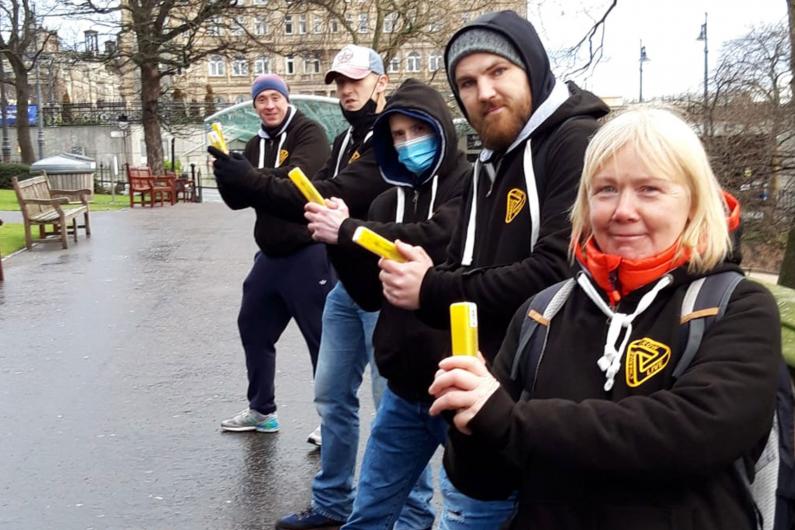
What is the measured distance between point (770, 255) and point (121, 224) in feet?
46.8

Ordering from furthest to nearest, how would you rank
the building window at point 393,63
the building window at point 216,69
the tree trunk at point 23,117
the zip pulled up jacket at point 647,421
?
the building window at point 216,69 < the tree trunk at point 23,117 < the building window at point 393,63 < the zip pulled up jacket at point 647,421

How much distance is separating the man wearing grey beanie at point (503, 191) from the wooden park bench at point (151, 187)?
25251mm

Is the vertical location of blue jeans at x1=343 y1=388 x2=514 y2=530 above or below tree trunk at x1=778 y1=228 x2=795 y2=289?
below

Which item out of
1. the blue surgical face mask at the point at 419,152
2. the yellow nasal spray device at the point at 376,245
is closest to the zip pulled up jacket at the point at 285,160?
the blue surgical face mask at the point at 419,152

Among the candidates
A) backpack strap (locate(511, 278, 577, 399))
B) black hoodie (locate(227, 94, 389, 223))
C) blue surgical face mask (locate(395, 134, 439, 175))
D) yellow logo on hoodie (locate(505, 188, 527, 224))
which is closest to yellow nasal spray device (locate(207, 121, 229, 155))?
black hoodie (locate(227, 94, 389, 223))

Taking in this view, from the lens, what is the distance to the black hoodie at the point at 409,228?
10.4 ft

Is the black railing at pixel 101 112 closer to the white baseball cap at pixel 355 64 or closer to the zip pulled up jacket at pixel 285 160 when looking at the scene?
the zip pulled up jacket at pixel 285 160

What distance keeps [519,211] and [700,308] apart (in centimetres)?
99

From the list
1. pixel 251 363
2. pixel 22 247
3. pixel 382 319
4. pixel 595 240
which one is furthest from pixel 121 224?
pixel 595 240

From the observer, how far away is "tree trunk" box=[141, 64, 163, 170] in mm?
35219

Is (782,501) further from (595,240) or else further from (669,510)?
(595,240)

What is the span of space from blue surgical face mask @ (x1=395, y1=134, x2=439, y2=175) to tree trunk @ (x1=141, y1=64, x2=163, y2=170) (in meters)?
32.7

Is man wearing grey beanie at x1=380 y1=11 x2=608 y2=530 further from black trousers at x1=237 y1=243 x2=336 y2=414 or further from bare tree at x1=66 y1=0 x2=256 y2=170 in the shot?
bare tree at x1=66 y1=0 x2=256 y2=170

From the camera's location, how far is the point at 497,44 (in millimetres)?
2709
